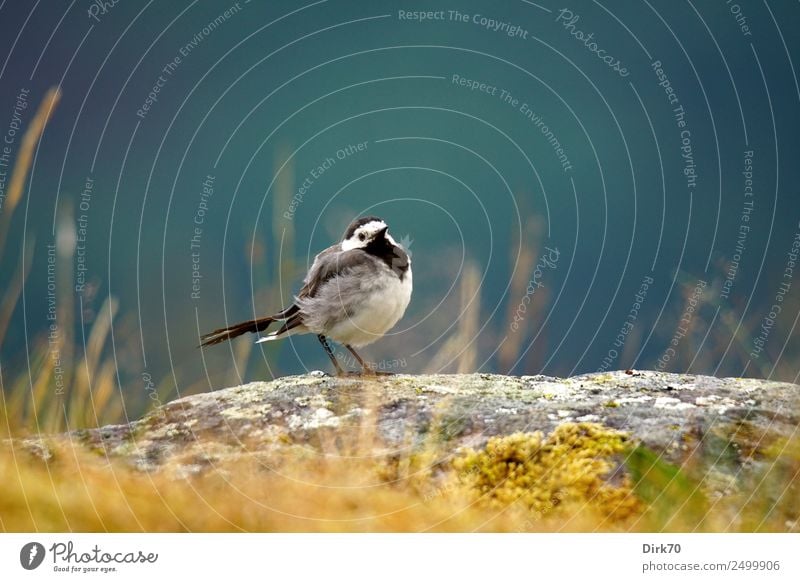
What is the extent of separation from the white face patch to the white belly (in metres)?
0.37

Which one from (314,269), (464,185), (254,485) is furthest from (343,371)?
(254,485)

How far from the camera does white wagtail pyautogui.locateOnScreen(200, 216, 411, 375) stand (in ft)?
22.6

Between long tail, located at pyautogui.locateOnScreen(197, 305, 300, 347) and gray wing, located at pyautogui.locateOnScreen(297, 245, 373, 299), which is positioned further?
gray wing, located at pyautogui.locateOnScreen(297, 245, 373, 299)

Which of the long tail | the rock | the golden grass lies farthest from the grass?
the long tail

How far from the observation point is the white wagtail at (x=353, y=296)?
22.6ft

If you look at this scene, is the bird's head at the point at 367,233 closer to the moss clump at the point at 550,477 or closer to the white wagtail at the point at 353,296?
the white wagtail at the point at 353,296

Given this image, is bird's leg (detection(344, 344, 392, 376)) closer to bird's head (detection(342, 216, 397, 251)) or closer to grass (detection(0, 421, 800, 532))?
bird's head (detection(342, 216, 397, 251))

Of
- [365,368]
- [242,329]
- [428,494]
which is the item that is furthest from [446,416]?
[242,329]

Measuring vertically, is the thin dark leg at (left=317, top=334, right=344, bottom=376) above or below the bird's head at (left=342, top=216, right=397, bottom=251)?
below

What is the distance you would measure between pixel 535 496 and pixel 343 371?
2332mm

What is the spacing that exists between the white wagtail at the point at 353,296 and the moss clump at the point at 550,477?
204cm
